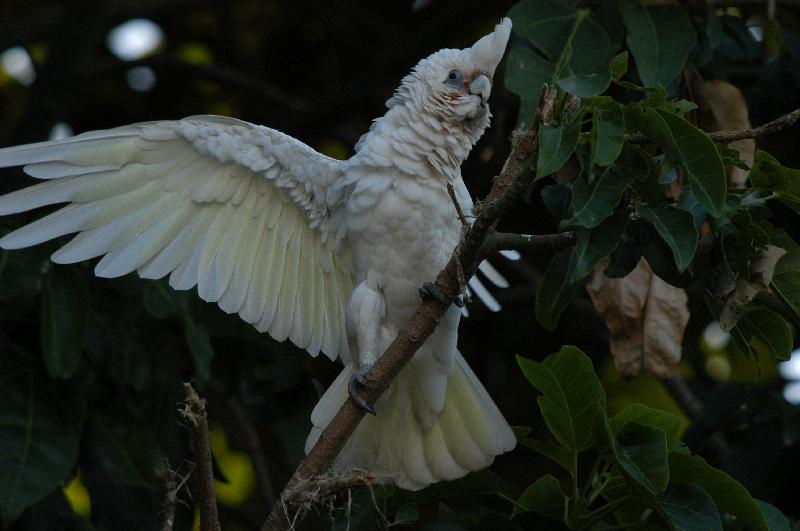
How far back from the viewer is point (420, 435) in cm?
283

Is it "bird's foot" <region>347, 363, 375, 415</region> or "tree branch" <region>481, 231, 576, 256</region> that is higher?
"tree branch" <region>481, 231, 576, 256</region>

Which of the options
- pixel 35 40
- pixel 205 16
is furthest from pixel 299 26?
pixel 35 40

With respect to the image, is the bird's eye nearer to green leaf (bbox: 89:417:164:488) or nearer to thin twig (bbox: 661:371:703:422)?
green leaf (bbox: 89:417:164:488)

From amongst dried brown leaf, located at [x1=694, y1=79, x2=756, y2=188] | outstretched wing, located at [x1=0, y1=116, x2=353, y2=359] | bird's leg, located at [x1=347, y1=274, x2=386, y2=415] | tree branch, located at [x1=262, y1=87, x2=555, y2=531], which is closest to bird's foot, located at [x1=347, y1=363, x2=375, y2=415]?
tree branch, located at [x1=262, y1=87, x2=555, y2=531]

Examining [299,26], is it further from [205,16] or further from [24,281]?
[24,281]

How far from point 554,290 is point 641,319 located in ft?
1.97

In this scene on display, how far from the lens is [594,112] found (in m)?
1.92

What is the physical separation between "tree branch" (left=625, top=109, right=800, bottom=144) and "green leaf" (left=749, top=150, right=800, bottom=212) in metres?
0.12

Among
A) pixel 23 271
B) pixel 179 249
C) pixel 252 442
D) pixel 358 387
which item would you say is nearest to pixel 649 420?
pixel 358 387

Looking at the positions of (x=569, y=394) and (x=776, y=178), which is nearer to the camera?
(x=776, y=178)

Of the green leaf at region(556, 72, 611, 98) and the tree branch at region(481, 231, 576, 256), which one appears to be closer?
the green leaf at region(556, 72, 611, 98)

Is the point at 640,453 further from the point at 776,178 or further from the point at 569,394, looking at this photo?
the point at 776,178

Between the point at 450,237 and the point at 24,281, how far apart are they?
44.3 inches

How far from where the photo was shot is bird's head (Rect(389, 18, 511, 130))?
264 centimetres
